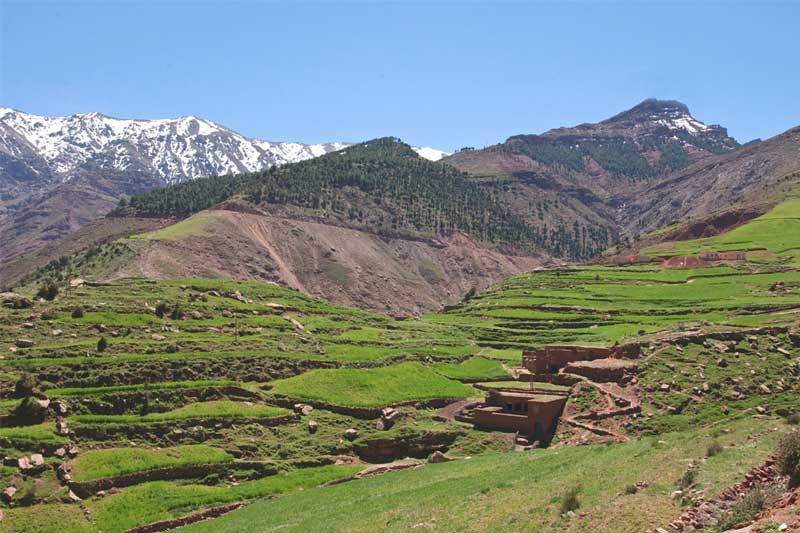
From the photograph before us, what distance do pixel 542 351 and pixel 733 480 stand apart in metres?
38.8

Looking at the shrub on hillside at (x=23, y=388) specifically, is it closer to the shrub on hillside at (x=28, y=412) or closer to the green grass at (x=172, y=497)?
the shrub on hillside at (x=28, y=412)

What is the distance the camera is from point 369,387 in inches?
2018

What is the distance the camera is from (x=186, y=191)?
18175 centimetres

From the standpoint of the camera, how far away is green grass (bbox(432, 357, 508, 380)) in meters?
58.7

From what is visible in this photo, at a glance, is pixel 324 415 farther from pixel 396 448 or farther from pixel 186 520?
pixel 186 520

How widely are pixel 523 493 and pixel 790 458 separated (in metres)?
9.59

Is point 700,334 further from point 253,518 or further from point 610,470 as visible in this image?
point 253,518

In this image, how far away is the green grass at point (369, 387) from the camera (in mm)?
48688

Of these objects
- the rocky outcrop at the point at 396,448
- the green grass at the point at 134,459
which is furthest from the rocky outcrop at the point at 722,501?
the green grass at the point at 134,459

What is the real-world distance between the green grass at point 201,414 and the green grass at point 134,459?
233 centimetres

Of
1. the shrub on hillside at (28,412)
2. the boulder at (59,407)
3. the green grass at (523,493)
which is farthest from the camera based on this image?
the boulder at (59,407)

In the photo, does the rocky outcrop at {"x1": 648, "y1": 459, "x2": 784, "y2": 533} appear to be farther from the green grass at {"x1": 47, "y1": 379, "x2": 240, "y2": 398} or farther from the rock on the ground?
the green grass at {"x1": 47, "y1": 379, "x2": 240, "y2": 398}

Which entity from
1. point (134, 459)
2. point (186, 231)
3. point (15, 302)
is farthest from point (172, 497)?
point (186, 231)

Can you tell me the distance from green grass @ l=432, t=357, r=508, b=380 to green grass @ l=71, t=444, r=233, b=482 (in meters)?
24.1
